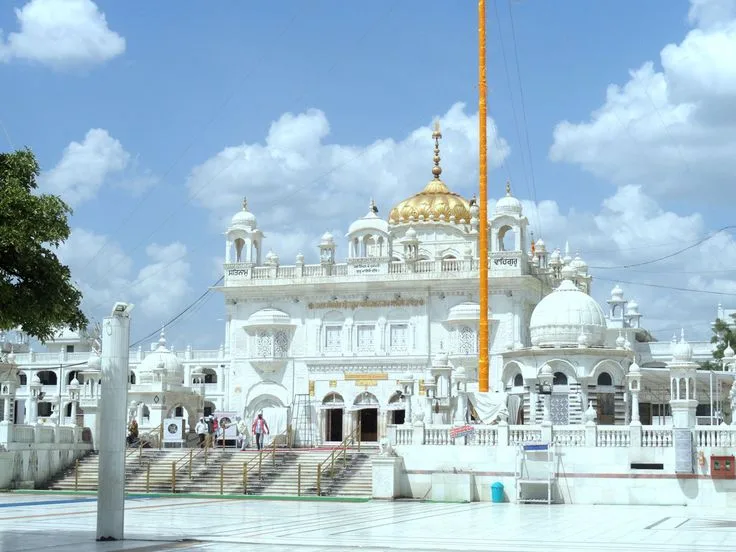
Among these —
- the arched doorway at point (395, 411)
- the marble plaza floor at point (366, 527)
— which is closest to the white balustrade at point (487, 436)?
the marble plaza floor at point (366, 527)

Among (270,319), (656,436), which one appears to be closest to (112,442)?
(656,436)

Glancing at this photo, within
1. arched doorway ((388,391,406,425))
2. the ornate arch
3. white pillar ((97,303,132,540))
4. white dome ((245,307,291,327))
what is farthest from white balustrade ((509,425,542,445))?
white dome ((245,307,291,327))

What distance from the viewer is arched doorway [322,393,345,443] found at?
51.6m

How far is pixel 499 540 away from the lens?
64.0ft

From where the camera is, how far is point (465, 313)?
49.7 metres

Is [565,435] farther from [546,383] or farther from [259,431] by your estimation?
[259,431]

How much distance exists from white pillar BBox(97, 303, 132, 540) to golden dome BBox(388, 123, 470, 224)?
39160 millimetres

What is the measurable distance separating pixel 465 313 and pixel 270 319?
30.1 ft

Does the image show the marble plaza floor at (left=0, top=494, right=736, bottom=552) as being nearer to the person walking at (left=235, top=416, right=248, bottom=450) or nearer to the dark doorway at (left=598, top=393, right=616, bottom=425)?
the dark doorway at (left=598, top=393, right=616, bottom=425)

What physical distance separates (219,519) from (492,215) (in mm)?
29542

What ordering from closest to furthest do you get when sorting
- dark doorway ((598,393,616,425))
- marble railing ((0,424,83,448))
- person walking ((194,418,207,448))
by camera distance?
marble railing ((0,424,83,448))
dark doorway ((598,393,616,425))
person walking ((194,418,207,448))

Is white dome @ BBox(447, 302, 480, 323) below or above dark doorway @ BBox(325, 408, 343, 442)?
above

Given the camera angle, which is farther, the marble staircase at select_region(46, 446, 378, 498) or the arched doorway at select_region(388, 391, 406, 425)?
the arched doorway at select_region(388, 391, 406, 425)

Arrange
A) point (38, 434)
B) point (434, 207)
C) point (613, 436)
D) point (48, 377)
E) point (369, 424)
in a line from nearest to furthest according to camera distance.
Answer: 1. point (613, 436)
2. point (38, 434)
3. point (369, 424)
4. point (434, 207)
5. point (48, 377)
